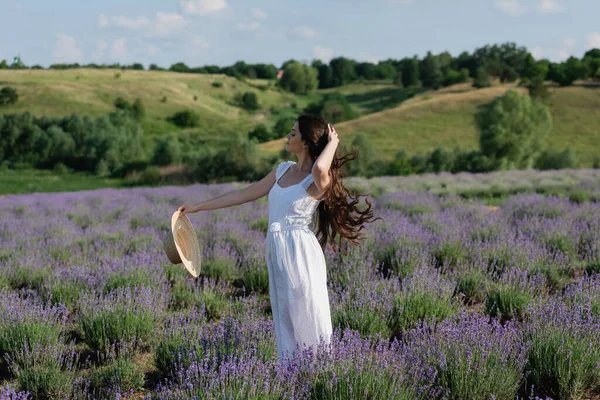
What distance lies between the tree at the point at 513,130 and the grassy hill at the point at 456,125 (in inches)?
227

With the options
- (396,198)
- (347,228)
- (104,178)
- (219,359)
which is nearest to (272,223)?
(347,228)

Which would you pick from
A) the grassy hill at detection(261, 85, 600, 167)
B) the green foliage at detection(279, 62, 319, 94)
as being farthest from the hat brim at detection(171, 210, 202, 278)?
the green foliage at detection(279, 62, 319, 94)

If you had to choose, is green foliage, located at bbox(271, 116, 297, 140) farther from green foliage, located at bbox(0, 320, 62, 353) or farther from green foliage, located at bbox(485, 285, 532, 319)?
green foliage, located at bbox(0, 320, 62, 353)

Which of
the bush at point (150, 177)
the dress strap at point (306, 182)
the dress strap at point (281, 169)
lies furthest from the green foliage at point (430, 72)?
the dress strap at point (306, 182)

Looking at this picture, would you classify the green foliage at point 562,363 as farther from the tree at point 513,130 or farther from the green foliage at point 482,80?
the green foliage at point 482,80

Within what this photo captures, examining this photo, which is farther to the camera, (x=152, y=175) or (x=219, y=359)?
(x=152, y=175)

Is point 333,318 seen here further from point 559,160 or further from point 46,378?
point 559,160

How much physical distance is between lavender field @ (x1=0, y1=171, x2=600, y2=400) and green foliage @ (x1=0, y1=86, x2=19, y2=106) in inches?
2495

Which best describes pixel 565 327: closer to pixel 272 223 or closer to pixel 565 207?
pixel 272 223

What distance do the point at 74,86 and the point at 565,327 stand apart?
78.8 m

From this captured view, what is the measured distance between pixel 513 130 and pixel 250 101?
55813 mm

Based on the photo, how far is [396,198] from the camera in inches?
478

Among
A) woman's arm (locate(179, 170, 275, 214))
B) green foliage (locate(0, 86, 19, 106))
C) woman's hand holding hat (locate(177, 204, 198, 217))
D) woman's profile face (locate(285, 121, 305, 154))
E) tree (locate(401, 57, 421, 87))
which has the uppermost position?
tree (locate(401, 57, 421, 87))

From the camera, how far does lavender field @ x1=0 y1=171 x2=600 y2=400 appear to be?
3.00m
